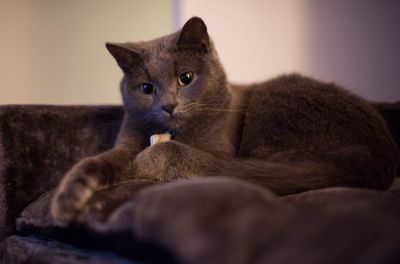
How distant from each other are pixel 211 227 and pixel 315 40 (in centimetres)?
202

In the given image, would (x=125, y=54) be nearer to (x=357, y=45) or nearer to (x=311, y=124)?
(x=311, y=124)

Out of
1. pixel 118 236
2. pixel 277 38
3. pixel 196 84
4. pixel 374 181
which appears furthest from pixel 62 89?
pixel 374 181

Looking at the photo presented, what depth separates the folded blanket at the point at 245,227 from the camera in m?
0.64

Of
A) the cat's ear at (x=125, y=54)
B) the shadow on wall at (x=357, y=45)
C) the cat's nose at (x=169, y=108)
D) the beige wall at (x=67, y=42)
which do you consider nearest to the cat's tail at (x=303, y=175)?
the cat's nose at (x=169, y=108)

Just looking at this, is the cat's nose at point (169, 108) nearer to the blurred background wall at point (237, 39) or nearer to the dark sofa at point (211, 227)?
the dark sofa at point (211, 227)

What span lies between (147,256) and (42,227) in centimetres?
48

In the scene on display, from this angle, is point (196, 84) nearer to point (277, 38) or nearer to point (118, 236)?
point (118, 236)

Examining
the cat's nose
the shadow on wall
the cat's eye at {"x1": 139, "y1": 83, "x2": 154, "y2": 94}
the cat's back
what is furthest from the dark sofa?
the shadow on wall

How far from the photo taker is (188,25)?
1.32m

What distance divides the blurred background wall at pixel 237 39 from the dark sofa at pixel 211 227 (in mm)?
1094

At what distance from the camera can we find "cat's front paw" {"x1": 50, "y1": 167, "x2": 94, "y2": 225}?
923mm

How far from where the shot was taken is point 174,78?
1.33 meters

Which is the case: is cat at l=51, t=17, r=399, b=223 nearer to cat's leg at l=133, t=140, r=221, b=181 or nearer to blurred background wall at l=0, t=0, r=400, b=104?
cat's leg at l=133, t=140, r=221, b=181

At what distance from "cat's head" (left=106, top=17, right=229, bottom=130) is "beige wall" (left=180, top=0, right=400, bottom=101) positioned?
969mm
